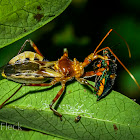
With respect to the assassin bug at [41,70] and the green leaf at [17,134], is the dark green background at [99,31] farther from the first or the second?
the green leaf at [17,134]

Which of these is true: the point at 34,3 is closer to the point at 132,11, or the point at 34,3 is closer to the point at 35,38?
the point at 35,38

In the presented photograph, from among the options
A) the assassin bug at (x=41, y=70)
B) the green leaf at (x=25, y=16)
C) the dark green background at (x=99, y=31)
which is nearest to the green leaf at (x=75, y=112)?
the assassin bug at (x=41, y=70)

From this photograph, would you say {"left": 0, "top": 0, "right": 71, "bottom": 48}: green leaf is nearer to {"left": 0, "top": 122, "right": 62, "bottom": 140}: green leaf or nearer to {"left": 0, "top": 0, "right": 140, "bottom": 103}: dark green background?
{"left": 0, "top": 122, "right": 62, "bottom": 140}: green leaf

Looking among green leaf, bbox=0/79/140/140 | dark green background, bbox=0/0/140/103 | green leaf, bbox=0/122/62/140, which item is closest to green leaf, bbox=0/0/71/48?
green leaf, bbox=0/79/140/140

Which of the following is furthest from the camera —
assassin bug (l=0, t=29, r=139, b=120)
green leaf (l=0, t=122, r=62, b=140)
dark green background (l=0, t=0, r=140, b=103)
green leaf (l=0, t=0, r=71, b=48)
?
dark green background (l=0, t=0, r=140, b=103)

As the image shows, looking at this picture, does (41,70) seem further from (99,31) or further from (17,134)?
(99,31)

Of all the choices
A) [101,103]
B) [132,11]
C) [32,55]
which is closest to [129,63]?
[132,11]
